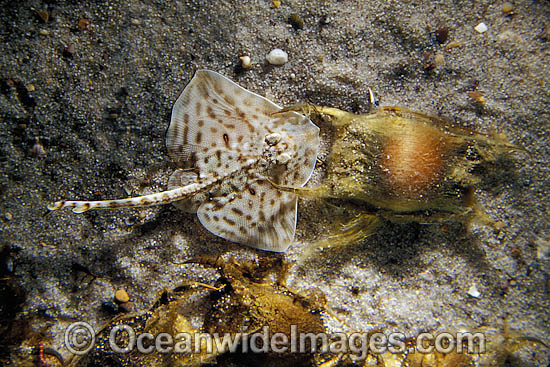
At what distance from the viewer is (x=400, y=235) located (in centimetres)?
424

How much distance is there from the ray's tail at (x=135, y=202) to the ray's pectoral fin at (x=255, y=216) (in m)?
0.33

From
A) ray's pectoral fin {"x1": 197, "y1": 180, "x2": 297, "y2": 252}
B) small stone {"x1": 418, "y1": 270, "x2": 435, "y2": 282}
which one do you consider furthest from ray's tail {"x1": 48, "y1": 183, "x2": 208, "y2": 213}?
small stone {"x1": 418, "y1": 270, "x2": 435, "y2": 282}

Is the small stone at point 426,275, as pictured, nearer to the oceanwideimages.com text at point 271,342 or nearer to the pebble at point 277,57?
the oceanwideimages.com text at point 271,342

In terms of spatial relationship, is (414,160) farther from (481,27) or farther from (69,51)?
(69,51)

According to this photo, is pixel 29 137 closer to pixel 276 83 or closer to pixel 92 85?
pixel 92 85

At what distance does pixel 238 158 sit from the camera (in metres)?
4.11

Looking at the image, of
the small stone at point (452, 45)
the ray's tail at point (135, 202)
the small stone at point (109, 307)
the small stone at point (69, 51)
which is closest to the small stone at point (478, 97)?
the small stone at point (452, 45)

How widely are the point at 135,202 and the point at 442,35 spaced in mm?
4255

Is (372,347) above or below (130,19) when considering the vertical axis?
below

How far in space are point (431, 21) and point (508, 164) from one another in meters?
2.01

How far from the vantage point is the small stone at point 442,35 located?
406cm

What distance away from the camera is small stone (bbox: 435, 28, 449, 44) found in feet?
13.3

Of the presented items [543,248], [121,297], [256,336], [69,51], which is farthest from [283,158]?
[543,248]

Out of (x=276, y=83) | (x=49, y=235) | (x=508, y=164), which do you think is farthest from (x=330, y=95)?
(x=49, y=235)
